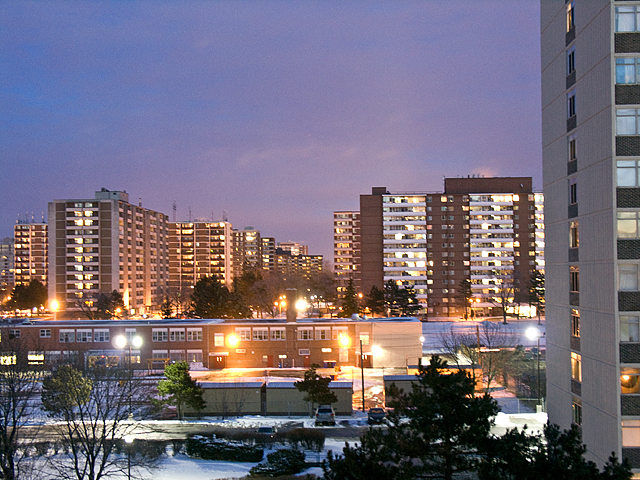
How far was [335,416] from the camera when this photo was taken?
3238cm

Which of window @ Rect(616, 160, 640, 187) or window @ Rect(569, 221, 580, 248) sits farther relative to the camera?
window @ Rect(569, 221, 580, 248)

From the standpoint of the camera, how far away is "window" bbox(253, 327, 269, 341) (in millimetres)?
48094

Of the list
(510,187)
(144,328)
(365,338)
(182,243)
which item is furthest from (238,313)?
(182,243)

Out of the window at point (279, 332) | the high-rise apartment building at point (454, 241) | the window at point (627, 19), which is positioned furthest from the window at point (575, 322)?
the high-rise apartment building at point (454, 241)

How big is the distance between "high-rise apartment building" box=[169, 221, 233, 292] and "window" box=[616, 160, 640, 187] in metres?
134

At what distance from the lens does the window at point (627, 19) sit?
1823 centimetres

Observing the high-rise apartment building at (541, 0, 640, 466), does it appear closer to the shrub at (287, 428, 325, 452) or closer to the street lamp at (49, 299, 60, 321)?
the shrub at (287, 428, 325, 452)

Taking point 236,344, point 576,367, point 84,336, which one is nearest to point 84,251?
point 84,336

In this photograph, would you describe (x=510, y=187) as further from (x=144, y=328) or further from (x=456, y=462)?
(x=456, y=462)

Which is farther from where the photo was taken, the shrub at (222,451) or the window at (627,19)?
the shrub at (222,451)

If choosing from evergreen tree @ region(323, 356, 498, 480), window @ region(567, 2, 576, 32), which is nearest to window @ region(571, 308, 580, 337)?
evergreen tree @ region(323, 356, 498, 480)

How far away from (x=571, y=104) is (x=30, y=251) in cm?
17483

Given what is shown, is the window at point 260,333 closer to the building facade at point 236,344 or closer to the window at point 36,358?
the building facade at point 236,344

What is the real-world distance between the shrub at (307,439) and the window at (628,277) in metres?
16.4
